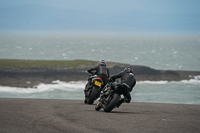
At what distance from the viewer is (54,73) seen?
62688 mm

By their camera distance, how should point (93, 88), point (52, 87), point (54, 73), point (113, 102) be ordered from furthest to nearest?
point (54, 73)
point (52, 87)
point (93, 88)
point (113, 102)

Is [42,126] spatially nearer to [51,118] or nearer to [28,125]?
[28,125]

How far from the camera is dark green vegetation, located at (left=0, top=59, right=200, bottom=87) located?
5847 centimetres

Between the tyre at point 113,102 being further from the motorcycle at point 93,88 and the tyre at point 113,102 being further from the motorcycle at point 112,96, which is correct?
the motorcycle at point 93,88

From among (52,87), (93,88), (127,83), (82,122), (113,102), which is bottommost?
(52,87)

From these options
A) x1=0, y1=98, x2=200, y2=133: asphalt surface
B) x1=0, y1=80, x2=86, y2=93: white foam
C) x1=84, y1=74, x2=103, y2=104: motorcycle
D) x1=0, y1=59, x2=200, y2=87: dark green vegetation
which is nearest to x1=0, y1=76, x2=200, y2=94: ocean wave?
x1=0, y1=80, x2=86, y2=93: white foam

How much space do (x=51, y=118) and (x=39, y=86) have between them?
4418 centimetres

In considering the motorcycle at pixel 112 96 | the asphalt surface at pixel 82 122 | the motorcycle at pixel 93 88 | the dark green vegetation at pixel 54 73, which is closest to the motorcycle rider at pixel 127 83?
the motorcycle at pixel 112 96

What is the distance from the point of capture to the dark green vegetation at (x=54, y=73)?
192ft

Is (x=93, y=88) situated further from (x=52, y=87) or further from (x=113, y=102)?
(x=52, y=87)

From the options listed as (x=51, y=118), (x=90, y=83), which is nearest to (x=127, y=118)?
(x=51, y=118)

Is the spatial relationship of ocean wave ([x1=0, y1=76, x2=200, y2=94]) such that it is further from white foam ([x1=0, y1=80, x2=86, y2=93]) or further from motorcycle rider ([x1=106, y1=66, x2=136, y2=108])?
motorcycle rider ([x1=106, y1=66, x2=136, y2=108])

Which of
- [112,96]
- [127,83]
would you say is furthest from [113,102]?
[127,83]

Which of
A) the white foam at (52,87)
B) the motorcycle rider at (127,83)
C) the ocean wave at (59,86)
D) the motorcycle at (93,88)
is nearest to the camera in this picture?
the motorcycle rider at (127,83)
